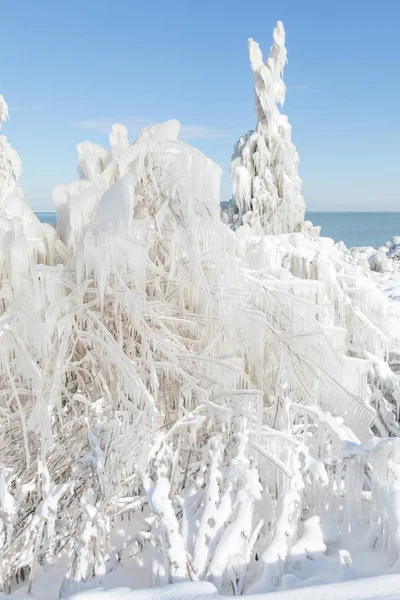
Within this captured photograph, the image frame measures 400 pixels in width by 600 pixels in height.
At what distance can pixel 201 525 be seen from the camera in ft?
8.21

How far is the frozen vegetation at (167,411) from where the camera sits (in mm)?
2484

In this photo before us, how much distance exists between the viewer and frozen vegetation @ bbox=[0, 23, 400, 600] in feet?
8.15

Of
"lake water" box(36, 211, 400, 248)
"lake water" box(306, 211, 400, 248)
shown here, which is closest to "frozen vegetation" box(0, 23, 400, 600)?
"lake water" box(36, 211, 400, 248)

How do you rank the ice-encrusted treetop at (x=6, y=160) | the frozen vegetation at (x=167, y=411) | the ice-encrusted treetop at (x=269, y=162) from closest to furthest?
1. the frozen vegetation at (x=167, y=411)
2. the ice-encrusted treetop at (x=269, y=162)
3. the ice-encrusted treetop at (x=6, y=160)

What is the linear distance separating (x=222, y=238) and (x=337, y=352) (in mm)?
1452

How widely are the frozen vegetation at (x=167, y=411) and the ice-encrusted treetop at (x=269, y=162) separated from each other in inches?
356

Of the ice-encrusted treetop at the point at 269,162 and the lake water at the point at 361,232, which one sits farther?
the lake water at the point at 361,232

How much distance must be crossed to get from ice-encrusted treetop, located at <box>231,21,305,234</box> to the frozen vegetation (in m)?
9.05

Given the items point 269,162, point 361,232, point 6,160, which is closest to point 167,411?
point 269,162

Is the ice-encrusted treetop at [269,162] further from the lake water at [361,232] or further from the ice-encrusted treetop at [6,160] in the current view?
the lake water at [361,232]

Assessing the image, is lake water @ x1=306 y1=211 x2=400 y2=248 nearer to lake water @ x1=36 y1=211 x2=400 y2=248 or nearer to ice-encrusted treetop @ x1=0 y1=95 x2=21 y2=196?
lake water @ x1=36 y1=211 x2=400 y2=248

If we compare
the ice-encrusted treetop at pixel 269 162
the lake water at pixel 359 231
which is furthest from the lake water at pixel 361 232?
the ice-encrusted treetop at pixel 269 162

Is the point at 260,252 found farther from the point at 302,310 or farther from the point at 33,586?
the point at 33,586

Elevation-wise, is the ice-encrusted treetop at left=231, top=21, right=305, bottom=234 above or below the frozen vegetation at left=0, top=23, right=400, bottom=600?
above
